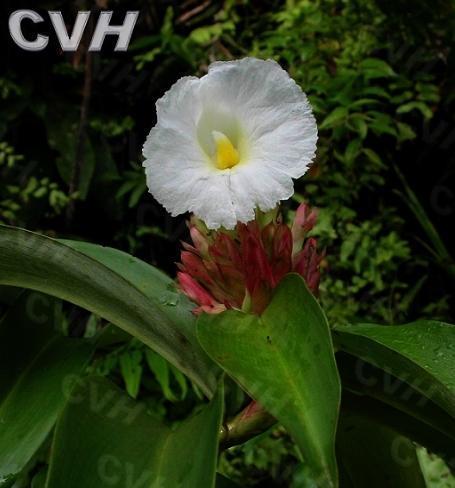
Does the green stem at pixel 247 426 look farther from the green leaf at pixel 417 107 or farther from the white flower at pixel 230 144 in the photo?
the green leaf at pixel 417 107

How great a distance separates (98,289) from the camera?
0.75 metres

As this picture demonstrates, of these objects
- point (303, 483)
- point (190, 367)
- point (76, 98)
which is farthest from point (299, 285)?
point (76, 98)

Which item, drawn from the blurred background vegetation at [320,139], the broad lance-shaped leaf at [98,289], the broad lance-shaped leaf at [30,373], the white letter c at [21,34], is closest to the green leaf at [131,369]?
the blurred background vegetation at [320,139]

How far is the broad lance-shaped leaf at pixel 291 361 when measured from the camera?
0.56 m

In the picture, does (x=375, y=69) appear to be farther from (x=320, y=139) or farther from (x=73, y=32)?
(x=73, y=32)

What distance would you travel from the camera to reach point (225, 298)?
80 centimetres

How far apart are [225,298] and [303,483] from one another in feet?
1.13

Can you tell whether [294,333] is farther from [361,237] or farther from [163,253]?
[163,253]

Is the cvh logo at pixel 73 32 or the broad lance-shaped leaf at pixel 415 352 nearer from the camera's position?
the broad lance-shaped leaf at pixel 415 352

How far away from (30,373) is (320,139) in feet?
4.00

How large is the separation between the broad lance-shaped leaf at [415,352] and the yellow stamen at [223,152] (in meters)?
0.19

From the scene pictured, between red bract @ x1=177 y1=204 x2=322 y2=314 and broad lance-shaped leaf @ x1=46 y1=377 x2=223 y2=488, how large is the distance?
Result: 0.13m

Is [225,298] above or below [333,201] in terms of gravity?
above

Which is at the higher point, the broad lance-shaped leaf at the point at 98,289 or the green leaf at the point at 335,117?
the broad lance-shaped leaf at the point at 98,289
